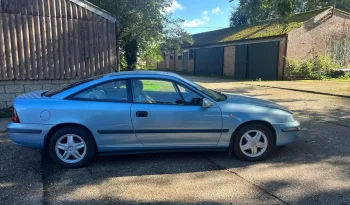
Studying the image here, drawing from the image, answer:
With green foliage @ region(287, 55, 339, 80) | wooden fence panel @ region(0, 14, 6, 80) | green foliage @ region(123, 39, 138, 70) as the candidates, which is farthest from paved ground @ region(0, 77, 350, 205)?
green foliage @ region(287, 55, 339, 80)

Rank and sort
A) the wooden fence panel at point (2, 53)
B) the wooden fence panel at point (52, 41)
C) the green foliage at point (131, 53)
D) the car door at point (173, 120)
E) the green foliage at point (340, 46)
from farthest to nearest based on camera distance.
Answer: the green foliage at point (340, 46)
the green foliage at point (131, 53)
the wooden fence panel at point (52, 41)
the wooden fence panel at point (2, 53)
the car door at point (173, 120)

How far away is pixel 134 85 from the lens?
14.8ft

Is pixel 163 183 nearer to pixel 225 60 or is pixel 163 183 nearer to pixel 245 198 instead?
pixel 245 198

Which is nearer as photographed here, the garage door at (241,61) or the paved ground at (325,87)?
the paved ground at (325,87)

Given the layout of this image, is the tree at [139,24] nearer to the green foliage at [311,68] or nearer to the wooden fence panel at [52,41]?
the wooden fence panel at [52,41]

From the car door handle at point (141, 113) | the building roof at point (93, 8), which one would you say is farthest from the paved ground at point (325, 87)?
the car door handle at point (141, 113)

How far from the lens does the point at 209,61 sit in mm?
29734

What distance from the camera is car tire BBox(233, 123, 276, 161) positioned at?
4.52 metres

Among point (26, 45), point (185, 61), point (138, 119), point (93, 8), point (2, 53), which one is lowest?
point (138, 119)

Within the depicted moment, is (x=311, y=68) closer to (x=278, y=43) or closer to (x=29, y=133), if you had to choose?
(x=278, y=43)

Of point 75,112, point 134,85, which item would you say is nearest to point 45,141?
point 75,112

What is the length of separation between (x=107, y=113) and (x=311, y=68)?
19.7 m

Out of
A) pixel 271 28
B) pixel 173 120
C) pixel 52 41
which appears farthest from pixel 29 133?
pixel 271 28

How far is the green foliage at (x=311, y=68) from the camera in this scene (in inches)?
795
